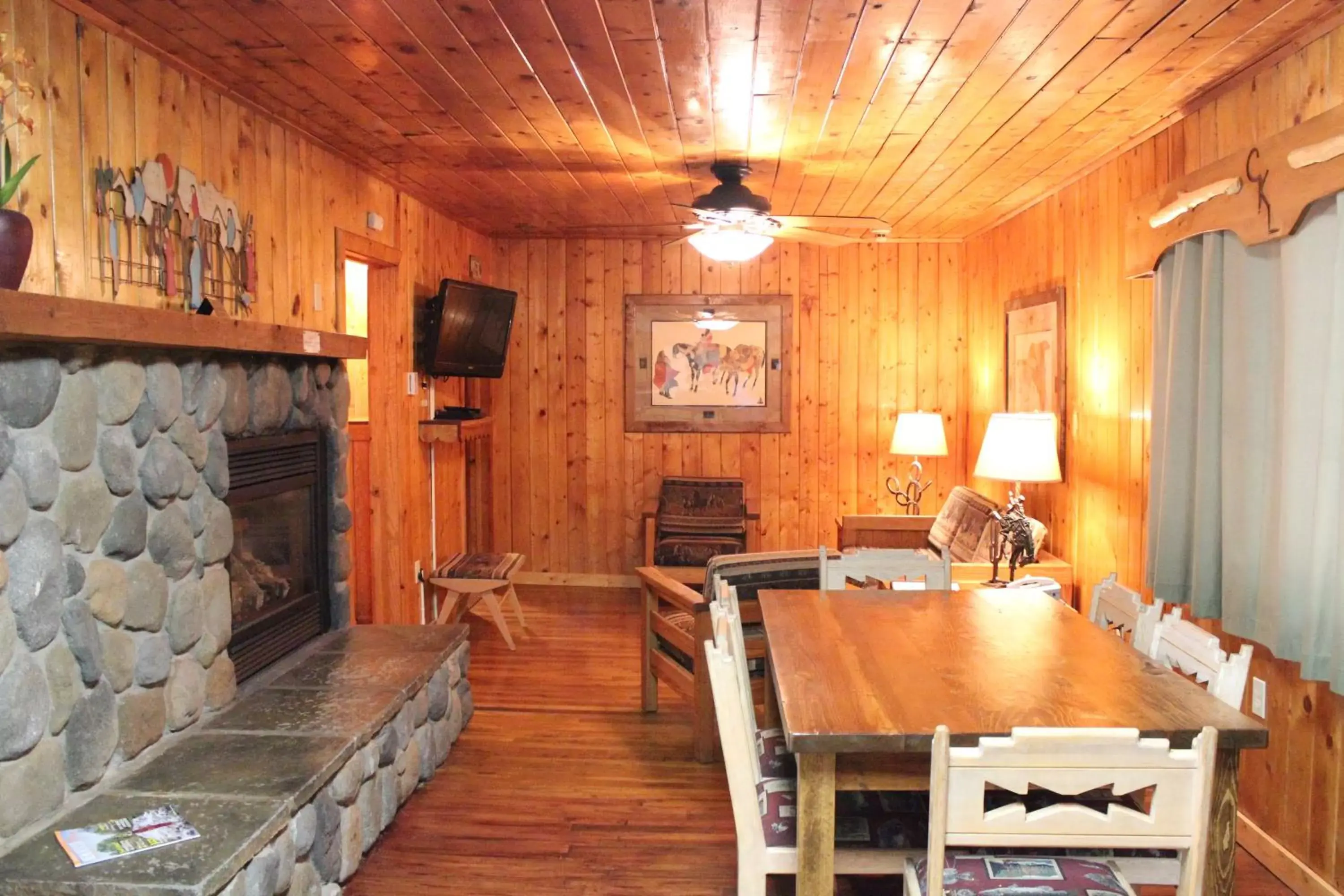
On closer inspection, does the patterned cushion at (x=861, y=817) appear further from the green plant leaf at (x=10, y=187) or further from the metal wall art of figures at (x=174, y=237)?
the metal wall art of figures at (x=174, y=237)

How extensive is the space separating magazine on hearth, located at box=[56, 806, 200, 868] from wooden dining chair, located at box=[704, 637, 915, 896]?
46.0 inches

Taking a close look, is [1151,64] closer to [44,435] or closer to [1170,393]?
[1170,393]

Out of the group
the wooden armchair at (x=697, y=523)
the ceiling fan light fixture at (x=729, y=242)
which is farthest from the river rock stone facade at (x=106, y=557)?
the wooden armchair at (x=697, y=523)

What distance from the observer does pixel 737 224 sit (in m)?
3.79

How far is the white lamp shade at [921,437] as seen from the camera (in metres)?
6.00

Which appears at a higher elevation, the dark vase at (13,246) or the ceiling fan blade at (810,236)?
the ceiling fan blade at (810,236)

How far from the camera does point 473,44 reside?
2.72m

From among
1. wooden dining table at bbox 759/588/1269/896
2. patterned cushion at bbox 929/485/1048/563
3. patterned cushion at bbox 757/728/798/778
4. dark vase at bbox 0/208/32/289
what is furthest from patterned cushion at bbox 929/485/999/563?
dark vase at bbox 0/208/32/289

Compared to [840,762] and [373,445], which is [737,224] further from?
[840,762]

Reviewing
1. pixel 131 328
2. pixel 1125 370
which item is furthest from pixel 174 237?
pixel 1125 370

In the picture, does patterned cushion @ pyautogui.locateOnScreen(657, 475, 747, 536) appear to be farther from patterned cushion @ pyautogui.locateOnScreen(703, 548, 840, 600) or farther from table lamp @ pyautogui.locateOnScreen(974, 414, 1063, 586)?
patterned cushion @ pyautogui.locateOnScreen(703, 548, 840, 600)

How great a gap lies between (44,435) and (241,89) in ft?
5.18

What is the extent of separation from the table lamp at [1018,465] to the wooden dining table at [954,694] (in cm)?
123

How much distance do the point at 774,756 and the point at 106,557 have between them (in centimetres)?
173
